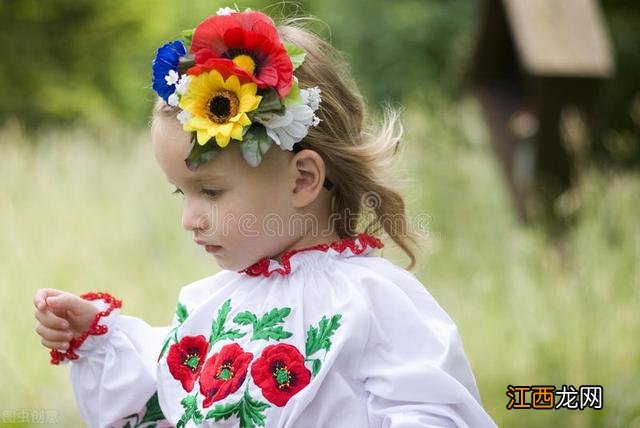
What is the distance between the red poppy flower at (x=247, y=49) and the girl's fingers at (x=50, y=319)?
2.17 ft

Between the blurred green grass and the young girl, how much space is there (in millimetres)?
345

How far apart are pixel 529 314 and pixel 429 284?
896 mm

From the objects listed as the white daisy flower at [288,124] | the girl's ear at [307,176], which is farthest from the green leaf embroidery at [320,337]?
the white daisy flower at [288,124]

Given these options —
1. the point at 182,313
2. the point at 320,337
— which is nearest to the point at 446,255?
the point at 182,313

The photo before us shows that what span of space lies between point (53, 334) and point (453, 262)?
383 cm

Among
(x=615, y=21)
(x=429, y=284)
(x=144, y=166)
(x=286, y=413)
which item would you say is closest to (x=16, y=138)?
(x=144, y=166)

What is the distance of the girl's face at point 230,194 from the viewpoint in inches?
78.8

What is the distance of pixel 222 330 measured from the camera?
82.4 inches

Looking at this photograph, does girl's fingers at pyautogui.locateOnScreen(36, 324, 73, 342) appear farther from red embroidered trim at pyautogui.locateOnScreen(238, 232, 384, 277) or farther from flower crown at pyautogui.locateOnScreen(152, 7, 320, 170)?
flower crown at pyautogui.locateOnScreen(152, 7, 320, 170)

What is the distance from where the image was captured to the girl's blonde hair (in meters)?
2.13

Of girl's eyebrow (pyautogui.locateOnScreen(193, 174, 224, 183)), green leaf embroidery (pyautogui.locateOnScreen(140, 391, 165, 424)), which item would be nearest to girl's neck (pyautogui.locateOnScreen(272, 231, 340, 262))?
girl's eyebrow (pyautogui.locateOnScreen(193, 174, 224, 183))

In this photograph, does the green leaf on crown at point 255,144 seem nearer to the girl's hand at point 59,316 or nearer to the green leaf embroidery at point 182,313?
the green leaf embroidery at point 182,313

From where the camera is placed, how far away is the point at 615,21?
41.3 ft

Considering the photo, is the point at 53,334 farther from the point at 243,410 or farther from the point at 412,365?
the point at 412,365
